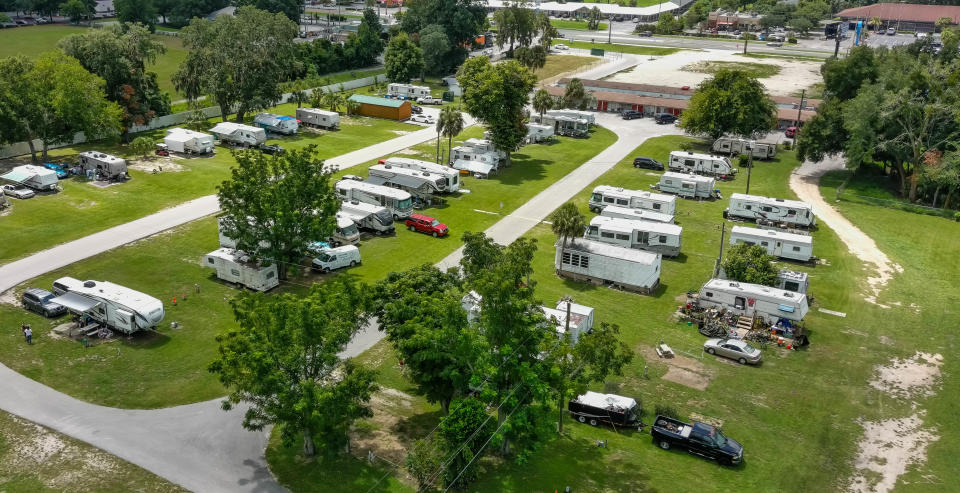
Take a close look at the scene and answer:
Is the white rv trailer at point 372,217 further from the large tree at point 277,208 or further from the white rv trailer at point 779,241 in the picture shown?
the white rv trailer at point 779,241

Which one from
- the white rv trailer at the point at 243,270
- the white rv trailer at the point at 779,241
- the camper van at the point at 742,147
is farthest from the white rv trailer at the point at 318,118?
the white rv trailer at the point at 779,241

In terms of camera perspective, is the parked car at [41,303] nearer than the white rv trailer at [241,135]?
Yes

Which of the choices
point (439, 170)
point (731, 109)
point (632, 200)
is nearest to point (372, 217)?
point (439, 170)

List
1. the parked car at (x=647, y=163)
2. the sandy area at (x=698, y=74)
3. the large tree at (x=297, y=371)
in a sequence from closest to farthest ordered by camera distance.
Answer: the large tree at (x=297, y=371) → the parked car at (x=647, y=163) → the sandy area at (x=698, y=74)

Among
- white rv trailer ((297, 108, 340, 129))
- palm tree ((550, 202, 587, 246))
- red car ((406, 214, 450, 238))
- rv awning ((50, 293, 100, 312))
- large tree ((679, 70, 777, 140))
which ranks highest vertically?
large tree ((679, 70, 777, 140))

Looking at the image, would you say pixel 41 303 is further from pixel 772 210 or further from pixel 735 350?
pixel 772 210

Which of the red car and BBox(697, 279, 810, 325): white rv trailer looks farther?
the red car

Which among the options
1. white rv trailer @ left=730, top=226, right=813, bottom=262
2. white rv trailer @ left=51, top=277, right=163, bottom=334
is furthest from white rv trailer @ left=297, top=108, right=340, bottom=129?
white rv trailer @ left=730, top=226, right=813, bottom=262

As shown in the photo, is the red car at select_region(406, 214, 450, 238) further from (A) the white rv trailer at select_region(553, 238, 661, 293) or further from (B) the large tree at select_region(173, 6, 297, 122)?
(B) the large tree at select_region(173, 6, 297, 122)
